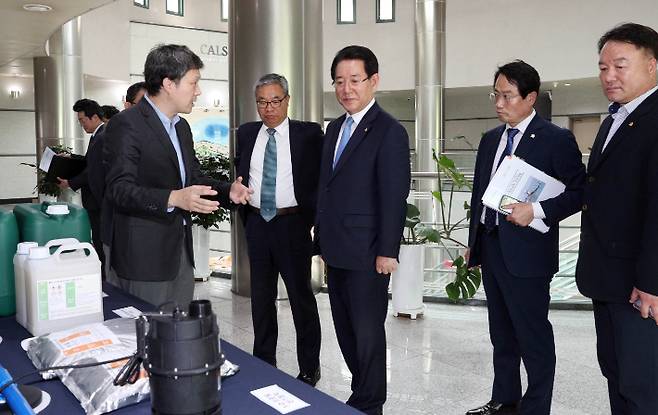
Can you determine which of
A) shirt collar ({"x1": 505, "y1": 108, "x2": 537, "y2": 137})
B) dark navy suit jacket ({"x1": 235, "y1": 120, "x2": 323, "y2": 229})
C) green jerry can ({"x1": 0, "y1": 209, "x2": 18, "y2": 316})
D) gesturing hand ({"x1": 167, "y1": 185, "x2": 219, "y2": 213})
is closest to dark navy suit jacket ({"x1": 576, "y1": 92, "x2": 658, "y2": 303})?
A: shirt collar ({"x1": 505, "y1": 108, "x2": 537, "y2": 137})

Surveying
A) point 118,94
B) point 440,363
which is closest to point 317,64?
point 440,363

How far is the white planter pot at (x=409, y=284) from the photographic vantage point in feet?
14.6

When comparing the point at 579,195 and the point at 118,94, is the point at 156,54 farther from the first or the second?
the point at 118,94

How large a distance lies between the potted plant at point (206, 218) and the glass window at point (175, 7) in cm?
1191

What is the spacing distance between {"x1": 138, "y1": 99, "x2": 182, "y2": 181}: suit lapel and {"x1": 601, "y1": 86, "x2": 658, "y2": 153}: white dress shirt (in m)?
1.56

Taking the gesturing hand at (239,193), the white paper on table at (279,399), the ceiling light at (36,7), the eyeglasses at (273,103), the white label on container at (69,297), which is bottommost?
the white paper on table at (279,399)

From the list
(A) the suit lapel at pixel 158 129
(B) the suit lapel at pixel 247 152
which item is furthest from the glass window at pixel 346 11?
(A) the suit lapel at pixel 158 129

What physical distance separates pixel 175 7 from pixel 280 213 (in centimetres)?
1515

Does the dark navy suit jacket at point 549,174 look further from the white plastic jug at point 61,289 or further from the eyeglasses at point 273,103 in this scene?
the white plastic jug at point 61,289

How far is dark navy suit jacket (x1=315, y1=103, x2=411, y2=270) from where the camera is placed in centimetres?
254

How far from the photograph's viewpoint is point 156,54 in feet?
7.32

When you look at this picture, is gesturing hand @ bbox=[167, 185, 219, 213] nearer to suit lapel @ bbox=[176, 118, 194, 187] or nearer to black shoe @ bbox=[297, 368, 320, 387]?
suit lapel @ bbox=[176, 118, 194, 187]

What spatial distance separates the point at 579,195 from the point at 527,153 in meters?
0.27

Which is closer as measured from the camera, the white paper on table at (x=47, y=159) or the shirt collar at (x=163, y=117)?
the shirt collar at (x=163, y=117)
